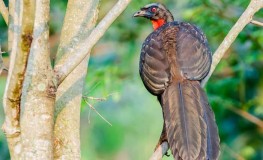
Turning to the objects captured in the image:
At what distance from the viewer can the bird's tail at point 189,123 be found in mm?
4277

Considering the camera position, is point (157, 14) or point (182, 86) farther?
point (157, 14)

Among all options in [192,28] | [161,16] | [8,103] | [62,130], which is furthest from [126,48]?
[8,103]

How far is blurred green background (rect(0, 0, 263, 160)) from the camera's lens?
8.25 meters

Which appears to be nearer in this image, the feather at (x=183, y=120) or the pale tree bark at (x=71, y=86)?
the pale tree bark at (x=71, y=86)

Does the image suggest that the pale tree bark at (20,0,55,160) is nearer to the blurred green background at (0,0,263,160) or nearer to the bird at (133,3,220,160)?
the bird at (133,3,220,160)

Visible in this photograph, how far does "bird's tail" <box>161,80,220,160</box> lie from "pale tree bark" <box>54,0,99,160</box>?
2.27 feet

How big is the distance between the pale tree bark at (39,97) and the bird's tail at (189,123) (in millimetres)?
1082

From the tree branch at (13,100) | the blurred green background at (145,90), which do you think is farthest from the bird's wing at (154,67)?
the blurred green background at (145,90)

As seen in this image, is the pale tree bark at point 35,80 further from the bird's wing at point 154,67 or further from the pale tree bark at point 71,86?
the bird's wing at point 154,67

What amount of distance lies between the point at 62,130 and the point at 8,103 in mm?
748

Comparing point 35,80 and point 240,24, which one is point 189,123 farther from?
point 35,80

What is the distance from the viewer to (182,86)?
4.71m

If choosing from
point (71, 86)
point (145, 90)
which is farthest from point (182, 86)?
point (145, 90)

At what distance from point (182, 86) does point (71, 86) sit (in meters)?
0.94
